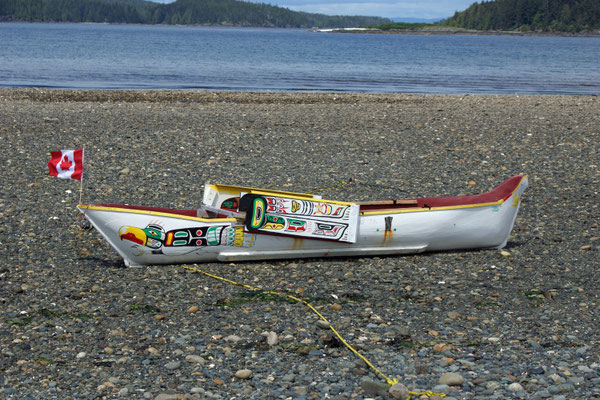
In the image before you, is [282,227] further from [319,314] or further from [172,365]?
[172,365]

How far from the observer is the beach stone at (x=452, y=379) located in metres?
6.58

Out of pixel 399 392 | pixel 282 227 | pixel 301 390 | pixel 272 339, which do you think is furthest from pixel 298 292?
pixel 399 392

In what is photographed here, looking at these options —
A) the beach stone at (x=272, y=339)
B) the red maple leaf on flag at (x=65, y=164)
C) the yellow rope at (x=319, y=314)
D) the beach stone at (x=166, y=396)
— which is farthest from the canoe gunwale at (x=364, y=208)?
the beach stone at (x=166, y=396)

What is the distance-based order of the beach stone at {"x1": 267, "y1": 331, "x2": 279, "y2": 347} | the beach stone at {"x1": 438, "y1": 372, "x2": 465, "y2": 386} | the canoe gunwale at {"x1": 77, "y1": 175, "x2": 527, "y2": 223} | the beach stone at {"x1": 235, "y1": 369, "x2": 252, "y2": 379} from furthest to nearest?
the canoe gunwale at {"x1": 77, "y1": 175, "x2": 527, "y2": 223}, the beach stone at {"x1": 267, "y1": 331, "x2": 279, "y2": 347}, the beach stone at {"x1": 235, "y1": 369, "x2": 252, "y2": 379}, the beach stone at {"x1": 438, "y1": 372, "x2": 465, "y2": 386}

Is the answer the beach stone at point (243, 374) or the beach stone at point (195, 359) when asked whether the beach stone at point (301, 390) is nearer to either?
the beach stone at point (243, 374)

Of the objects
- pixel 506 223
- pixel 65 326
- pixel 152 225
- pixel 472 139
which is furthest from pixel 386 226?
pixel 472 139

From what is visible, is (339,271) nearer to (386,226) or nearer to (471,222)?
(386,226)

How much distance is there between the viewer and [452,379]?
6.62m

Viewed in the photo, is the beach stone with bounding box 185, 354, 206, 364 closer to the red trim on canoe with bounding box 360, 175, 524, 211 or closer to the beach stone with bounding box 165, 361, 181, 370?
the beach stone with bounding box 165, 361, 181, 370

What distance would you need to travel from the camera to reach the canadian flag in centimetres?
953

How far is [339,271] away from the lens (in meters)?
10.0

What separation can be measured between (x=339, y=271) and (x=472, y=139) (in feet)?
35.5

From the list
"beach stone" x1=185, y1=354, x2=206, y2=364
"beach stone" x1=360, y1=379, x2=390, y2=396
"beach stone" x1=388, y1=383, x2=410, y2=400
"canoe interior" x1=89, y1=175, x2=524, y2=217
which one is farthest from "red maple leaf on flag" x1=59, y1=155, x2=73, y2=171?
"beach stone" x1=388, y1=383, x2=410, y2=400

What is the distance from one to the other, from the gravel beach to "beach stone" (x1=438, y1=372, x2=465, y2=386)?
1 cm
